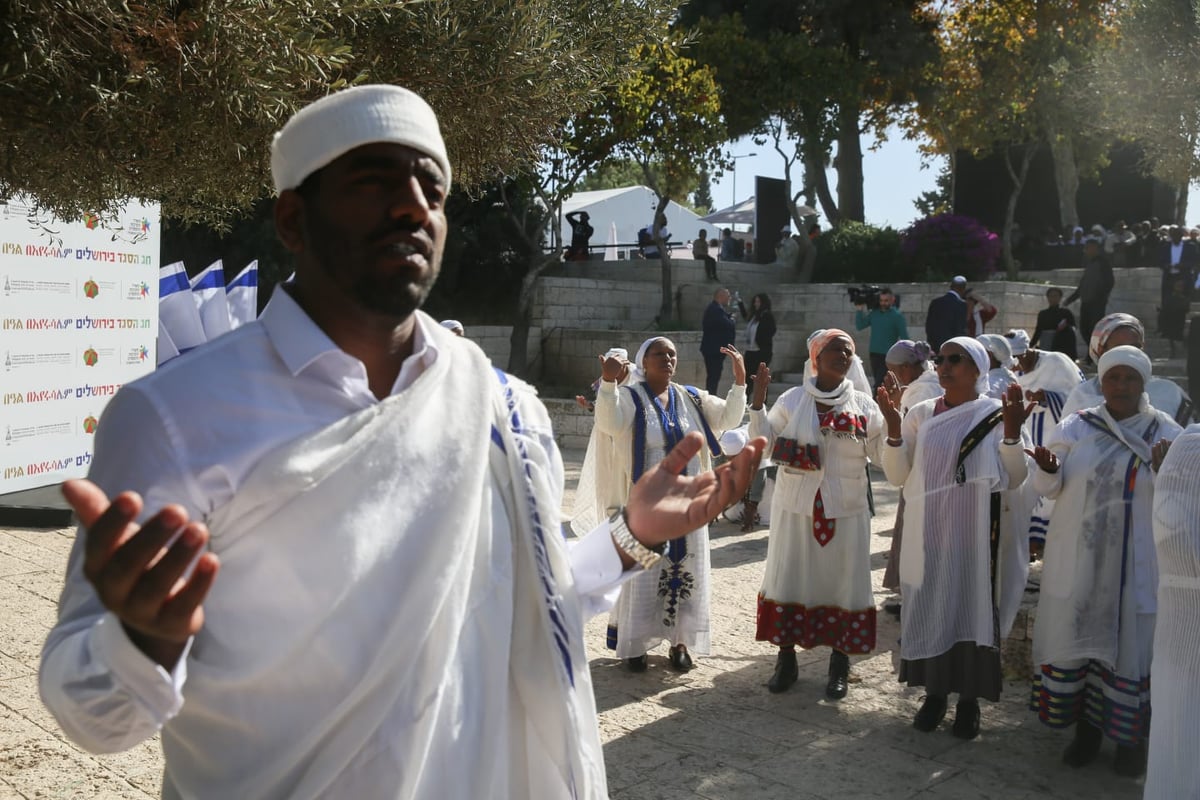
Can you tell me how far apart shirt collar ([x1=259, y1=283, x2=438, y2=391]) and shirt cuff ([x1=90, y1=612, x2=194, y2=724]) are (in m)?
0.54

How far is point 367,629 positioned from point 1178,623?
Result: 310cm

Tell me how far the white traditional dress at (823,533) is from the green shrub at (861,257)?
1894 centimetres

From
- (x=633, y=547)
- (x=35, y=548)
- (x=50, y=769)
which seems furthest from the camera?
(x=35, y=548)

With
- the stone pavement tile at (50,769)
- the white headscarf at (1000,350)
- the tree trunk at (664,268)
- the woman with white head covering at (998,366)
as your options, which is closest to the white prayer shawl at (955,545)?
the woman with white head covering at (998,366)

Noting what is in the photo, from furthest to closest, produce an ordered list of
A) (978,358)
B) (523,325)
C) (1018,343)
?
(523,325), (1018,343), (978,358)

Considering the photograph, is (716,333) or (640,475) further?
(716,333)

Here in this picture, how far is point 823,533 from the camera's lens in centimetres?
647

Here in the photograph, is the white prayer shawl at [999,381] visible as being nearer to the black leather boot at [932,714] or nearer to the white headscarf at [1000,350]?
the white headscarf at [1000,350]

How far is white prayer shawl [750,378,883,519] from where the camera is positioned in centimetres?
647

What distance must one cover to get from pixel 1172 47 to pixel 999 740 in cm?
764

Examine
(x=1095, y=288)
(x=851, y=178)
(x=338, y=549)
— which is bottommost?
(x=338, y=549)

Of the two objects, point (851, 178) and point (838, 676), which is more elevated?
point (851, 178)

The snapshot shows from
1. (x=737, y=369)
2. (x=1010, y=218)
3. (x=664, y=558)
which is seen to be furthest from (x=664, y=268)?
(x=664, y=558)

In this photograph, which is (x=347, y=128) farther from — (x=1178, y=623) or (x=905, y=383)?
(x=905, y=383)
